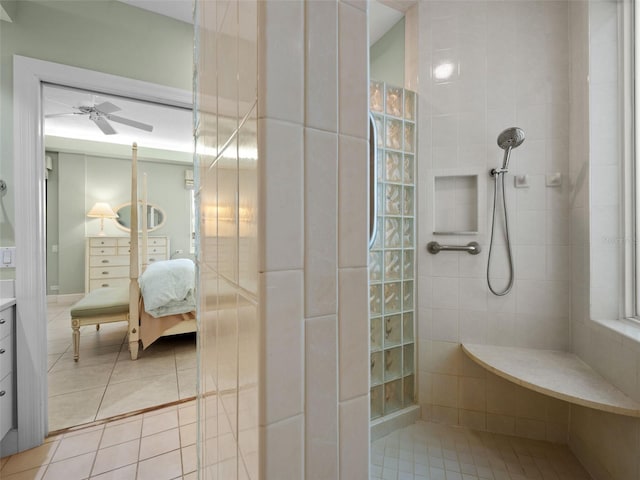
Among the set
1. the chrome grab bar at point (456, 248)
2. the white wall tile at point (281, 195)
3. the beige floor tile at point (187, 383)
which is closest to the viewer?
the white wall tile at point (281, 195)

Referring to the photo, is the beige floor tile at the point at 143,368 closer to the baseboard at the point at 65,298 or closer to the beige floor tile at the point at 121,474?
the beige floor tile at the point at 121,474

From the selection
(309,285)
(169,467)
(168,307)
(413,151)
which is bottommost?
(169,467)

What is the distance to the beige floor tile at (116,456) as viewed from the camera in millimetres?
1493

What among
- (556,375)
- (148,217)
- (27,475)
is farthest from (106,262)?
(556,375)

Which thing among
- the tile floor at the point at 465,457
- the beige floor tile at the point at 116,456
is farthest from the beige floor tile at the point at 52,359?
the tile floor at the point at 465,457

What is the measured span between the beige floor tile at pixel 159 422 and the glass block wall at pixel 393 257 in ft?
3.94

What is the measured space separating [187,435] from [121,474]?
35cm

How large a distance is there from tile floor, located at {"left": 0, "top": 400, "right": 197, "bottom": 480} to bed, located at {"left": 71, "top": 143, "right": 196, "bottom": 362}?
1060 mm

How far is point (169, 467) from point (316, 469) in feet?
5.31

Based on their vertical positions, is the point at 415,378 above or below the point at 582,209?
below

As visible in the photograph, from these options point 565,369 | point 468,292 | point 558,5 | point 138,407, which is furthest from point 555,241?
point 138,407

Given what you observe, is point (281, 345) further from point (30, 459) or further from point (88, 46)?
point (88, 46)

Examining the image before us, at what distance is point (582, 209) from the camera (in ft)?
5.01

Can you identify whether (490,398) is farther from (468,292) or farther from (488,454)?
(468,292)
